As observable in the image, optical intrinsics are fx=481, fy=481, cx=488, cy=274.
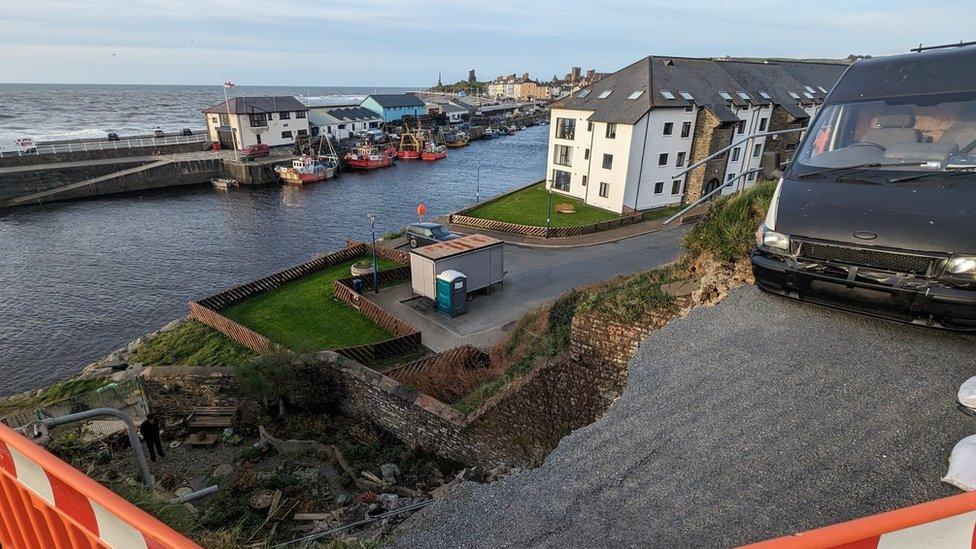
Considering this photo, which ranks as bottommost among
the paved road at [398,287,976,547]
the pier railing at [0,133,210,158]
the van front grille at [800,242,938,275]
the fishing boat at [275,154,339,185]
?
the fishing boat at [275,154,339,185]

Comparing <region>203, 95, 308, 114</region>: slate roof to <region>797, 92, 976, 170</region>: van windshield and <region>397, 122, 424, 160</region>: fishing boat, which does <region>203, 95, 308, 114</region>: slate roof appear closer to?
<region>397, 122, 424, 160</region>: fishing boat

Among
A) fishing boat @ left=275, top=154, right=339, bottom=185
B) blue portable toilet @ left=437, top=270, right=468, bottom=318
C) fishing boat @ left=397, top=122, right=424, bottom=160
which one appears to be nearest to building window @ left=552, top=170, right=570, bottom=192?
blue portable toilet @ left=437, top=270, right=468, bottom=318

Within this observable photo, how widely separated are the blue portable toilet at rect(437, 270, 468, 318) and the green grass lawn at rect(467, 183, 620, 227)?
13.2 metres

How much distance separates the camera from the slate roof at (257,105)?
61.9 metres

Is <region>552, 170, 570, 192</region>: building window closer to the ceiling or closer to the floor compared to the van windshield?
closer to the floor

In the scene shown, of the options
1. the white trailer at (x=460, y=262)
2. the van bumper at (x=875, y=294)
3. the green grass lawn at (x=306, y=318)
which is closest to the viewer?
the van bumper at (x=875, y=294)

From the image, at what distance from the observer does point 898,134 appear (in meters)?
6.26

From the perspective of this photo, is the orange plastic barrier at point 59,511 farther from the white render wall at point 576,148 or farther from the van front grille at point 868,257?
the white render wall at point 576,148

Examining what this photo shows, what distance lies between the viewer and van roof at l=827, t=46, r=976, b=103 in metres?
6.05

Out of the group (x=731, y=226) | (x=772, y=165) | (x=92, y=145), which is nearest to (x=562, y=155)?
(x=731, y=226)

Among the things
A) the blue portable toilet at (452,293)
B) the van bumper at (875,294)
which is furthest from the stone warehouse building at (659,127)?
the van bumper at (875,294)

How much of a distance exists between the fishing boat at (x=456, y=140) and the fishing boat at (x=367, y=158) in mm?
21605

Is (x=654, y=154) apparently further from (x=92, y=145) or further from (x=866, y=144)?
(x=92, y=145)

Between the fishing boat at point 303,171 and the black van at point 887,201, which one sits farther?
the fishing boat at point 303,171
